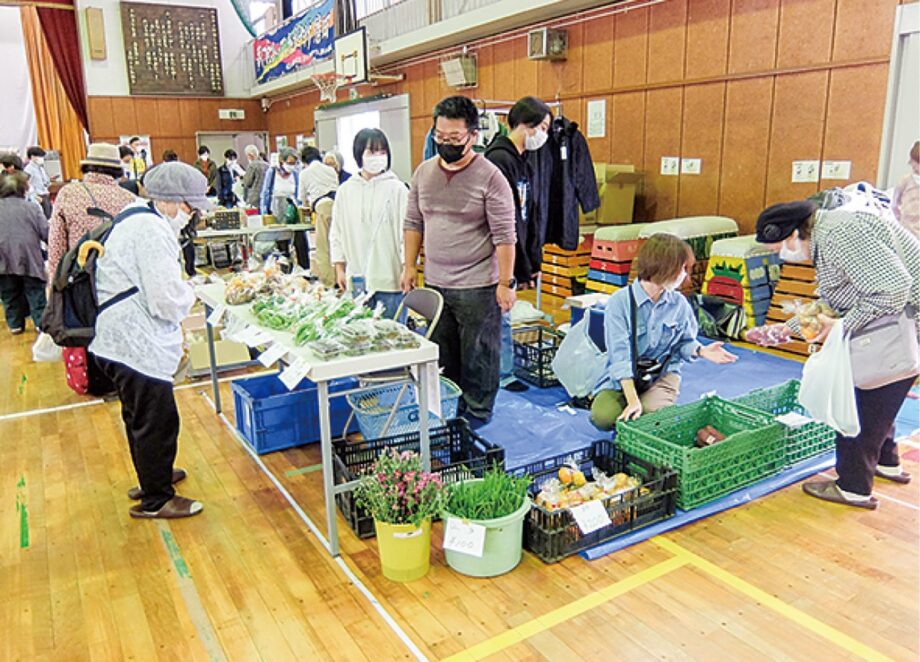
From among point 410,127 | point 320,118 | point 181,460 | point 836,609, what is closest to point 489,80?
point 410,127

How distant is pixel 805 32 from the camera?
17.0 ft

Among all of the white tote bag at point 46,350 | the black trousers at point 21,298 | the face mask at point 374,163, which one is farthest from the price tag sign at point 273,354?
the black trousers at point 21,298

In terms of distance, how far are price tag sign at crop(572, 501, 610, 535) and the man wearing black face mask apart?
1054 mm

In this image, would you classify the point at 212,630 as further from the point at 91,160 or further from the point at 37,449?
the point at 91,160

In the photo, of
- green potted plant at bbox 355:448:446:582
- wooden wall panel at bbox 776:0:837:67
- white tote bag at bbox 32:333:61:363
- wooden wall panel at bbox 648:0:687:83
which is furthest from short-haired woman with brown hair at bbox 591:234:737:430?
wooden wall panel at bbox 648:0:687:83

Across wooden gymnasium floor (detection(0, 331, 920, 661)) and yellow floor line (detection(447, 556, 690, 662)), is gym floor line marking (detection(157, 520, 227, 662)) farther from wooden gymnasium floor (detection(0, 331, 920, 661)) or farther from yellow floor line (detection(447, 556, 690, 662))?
yellow floor line (detection(447, 556, 690, 662))

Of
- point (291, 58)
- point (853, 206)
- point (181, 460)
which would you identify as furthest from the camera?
point (291, 58)

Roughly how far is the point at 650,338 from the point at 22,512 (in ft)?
9.13

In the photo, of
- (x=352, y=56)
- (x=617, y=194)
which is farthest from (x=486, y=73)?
(x=617, y=194)

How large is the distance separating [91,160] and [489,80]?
5876mm

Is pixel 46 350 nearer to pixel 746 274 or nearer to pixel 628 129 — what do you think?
pixel 746 274

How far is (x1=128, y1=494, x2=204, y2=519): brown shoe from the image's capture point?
284 centimetres

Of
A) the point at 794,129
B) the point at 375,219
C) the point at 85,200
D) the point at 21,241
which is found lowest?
the point at 21,241

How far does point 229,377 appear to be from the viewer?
4.77 meters
